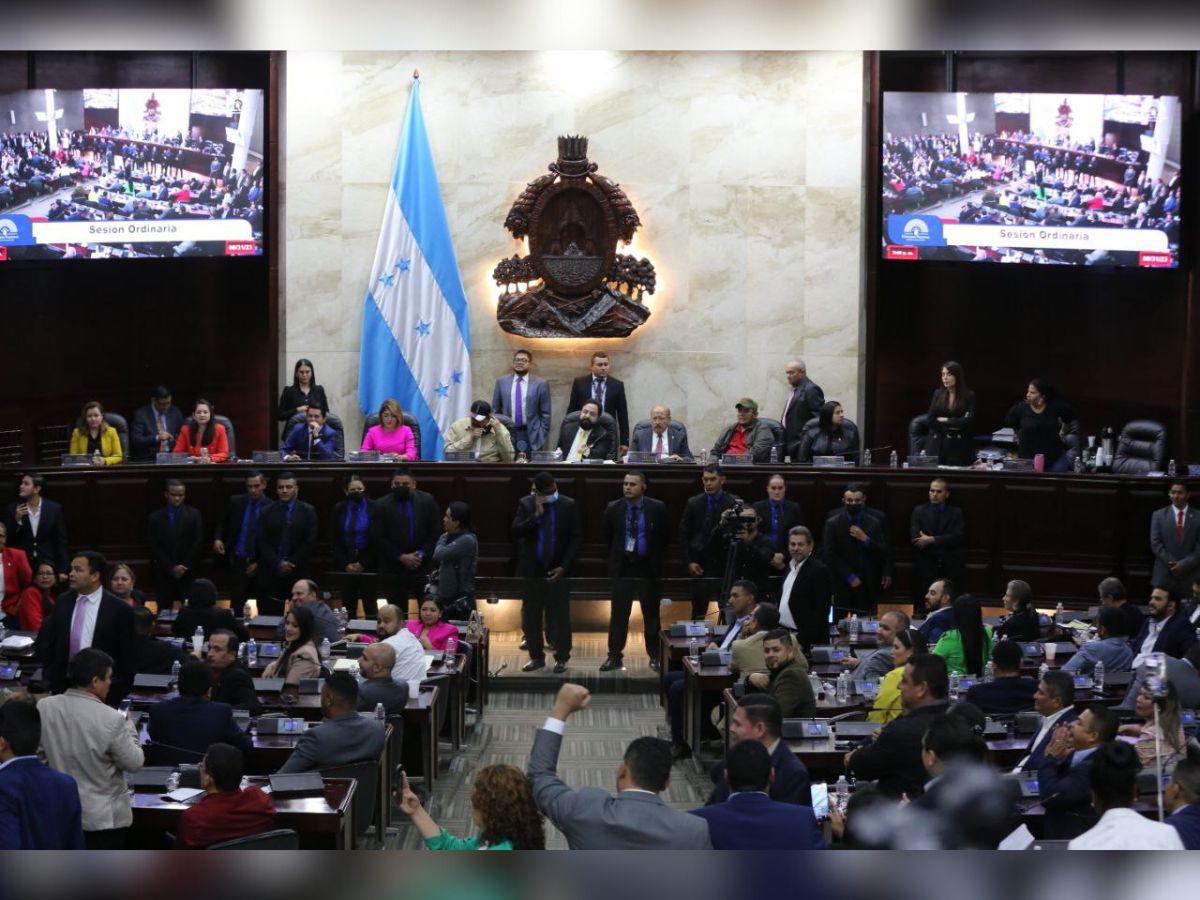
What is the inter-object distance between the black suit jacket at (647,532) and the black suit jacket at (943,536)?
2.02m

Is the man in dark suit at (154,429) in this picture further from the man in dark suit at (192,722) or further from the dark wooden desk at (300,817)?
the dark wooden desk at (300,817)

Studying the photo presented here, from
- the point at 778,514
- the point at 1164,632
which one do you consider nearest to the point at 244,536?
the point at 778,514

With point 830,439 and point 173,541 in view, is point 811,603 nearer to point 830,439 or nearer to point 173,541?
point 830,439

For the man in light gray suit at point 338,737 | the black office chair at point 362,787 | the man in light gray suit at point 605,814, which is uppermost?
the man in light gray suit at point 605,814

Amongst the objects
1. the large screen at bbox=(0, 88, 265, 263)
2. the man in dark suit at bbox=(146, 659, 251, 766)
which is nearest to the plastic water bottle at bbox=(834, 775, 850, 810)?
the man in dark suit at bbox=(146, 659, 251, 766)

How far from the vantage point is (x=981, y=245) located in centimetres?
1308

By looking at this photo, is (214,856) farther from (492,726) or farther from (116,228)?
(116,228)

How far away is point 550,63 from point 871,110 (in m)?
2.91

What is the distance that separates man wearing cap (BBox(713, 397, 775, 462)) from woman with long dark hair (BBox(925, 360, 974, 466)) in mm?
1264

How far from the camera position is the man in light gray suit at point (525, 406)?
12953 millimetres

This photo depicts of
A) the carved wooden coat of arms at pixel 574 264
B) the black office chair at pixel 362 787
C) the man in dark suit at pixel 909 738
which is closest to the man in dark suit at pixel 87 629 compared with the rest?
the black office chair at pixel 362 787

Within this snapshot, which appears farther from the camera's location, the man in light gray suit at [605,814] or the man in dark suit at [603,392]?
the man in dark suit at [603,392]

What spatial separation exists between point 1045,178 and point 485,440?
17.9ft

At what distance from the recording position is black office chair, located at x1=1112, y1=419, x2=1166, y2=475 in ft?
37.8
